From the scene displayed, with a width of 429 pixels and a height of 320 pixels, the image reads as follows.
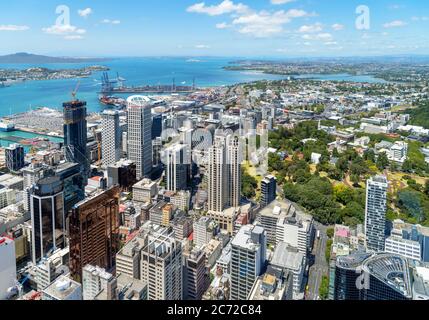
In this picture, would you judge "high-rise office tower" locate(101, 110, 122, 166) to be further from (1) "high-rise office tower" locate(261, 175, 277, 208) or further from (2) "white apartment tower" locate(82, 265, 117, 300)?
(2) "white apartment tower" locate(82, 265, 117, 300)

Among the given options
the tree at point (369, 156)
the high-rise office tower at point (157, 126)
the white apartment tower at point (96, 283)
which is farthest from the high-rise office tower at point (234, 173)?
the tree at point (369, 156)

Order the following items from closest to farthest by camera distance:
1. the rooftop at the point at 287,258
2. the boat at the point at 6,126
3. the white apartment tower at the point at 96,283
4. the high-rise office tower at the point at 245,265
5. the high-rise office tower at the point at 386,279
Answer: the high-rise office tower at the point at 386,279 < the white apartment tower at the point at 96,283 < the high-rise office tower at the point at 245,265 < the rooftop at the point at 287,258 < the boat at the point at 6,126

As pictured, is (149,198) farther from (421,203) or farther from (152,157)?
(421,203)

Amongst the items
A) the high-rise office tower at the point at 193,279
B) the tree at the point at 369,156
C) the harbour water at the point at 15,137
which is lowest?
the high-rise office tower at the point at 193,279

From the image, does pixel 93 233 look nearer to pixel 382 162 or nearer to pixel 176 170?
pixel 176 170

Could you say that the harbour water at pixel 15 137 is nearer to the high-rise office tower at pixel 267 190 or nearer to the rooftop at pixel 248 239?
the high-rise office tower at pixel 267 190

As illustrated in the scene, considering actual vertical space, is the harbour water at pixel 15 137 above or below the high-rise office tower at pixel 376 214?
above
